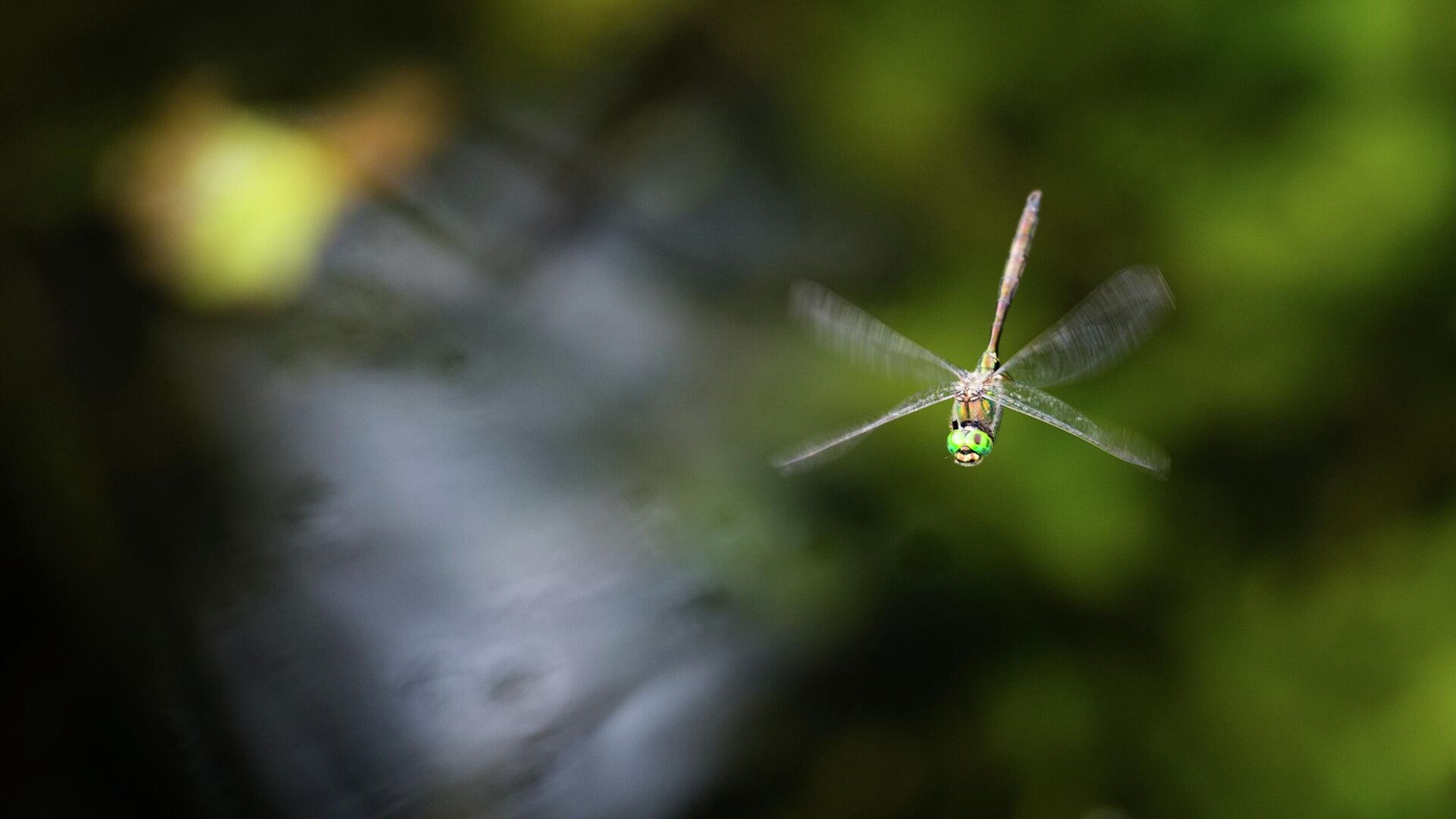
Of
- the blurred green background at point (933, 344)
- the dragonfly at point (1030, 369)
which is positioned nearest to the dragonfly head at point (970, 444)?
the dragonfly at point (1030, 369)

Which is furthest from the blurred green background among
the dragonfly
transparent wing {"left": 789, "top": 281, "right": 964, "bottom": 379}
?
the dragonfly

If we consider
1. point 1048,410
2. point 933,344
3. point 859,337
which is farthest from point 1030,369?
point 933,344

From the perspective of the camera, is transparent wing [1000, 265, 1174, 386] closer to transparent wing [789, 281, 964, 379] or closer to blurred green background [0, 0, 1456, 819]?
transparent wing [789, 281, 964, 379]

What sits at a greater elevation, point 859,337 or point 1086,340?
point 859,337

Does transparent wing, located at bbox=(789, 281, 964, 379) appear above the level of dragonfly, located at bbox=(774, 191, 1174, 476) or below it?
above

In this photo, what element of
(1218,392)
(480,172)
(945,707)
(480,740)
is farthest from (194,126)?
(1218,392)

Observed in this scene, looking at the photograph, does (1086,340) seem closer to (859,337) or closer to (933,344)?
(859,337)

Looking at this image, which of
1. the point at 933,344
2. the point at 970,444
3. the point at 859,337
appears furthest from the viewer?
the point at 933,344

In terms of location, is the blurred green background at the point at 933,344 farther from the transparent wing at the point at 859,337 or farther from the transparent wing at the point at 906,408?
the transparent wing at the point at 906,408
